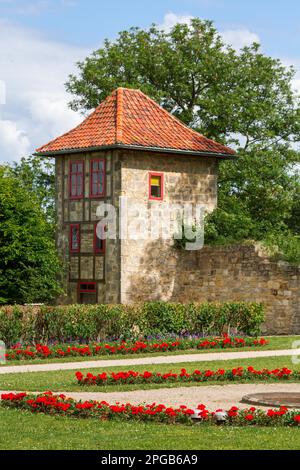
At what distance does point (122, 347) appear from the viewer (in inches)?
977

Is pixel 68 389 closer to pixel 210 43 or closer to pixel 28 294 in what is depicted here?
pixel 28 294

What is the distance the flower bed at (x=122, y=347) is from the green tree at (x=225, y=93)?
50.7 feet

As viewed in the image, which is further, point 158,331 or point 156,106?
point 156,106

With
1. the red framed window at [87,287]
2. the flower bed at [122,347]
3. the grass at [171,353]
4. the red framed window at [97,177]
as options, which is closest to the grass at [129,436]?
the grass at [171,353]

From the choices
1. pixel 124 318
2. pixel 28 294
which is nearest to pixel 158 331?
pixel 124 318

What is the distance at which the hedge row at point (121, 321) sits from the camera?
2592 centimetres

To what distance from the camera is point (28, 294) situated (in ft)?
110

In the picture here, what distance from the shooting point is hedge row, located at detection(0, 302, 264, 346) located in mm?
25922

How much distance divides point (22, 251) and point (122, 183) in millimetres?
4361

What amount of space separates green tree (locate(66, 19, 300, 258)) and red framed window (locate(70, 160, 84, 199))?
23.8 ft

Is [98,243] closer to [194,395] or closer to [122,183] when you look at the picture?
[122,183]

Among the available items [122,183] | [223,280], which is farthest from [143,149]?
[223,280]

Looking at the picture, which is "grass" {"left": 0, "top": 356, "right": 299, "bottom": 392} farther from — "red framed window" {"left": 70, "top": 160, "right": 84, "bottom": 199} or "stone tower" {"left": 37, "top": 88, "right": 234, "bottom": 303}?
"red framed window" {"left": 70, "top": 160, "right": 84, "bottom": 199}

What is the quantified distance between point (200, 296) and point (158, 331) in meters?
7.87
